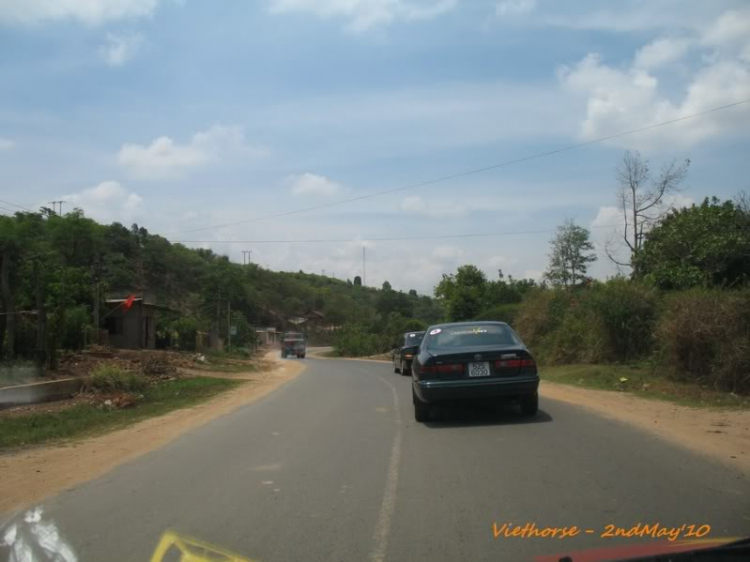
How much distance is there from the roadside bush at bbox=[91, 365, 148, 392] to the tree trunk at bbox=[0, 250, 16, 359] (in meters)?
3.05

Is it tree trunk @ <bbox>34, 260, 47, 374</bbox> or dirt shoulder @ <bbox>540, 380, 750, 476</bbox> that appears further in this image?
tree trunk @ <bbox>34, 260, 47, 374</bbox>

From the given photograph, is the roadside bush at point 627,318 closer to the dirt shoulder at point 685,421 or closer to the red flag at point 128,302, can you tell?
the dirt shoulder at point 685,421

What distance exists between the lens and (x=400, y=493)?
6.56 metres

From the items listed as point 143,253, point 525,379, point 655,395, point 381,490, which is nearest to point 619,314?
point 655,395

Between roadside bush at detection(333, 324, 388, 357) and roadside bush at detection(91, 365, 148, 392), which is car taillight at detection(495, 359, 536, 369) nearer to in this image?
roadside bush at detection(91, 365, 148, 392)

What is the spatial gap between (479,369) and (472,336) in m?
1.07

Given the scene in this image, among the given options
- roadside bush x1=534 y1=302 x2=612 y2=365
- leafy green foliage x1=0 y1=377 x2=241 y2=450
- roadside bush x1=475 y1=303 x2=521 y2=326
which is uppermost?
roadside bush x1=475 y1=303 x2=521 y2=326

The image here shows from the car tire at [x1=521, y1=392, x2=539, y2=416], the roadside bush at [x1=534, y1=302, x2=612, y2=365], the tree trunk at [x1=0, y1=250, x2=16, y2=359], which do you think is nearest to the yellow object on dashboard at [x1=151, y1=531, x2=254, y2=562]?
the car tire at [x1=521, y1=392, x2=539, y2=416]

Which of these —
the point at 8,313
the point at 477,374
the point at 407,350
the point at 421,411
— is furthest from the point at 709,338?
the point at 8,313

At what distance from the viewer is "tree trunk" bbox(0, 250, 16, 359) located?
1880cm

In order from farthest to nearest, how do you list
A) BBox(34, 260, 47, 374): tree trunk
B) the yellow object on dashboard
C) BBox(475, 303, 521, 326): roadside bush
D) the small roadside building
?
the small roadside building → BBox(475, 303, 521, 326): roadside bush → BBox(34, 260, 47, 374): tree trunk → the yellow object on dashboard

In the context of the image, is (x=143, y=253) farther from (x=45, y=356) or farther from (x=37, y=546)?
(x=37, y=546)

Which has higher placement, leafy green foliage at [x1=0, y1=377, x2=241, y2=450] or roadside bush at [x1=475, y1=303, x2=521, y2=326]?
roadside bush at [x1=475, y1=303, x2=521, y2=326]

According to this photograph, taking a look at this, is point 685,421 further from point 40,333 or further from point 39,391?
point 40,333
